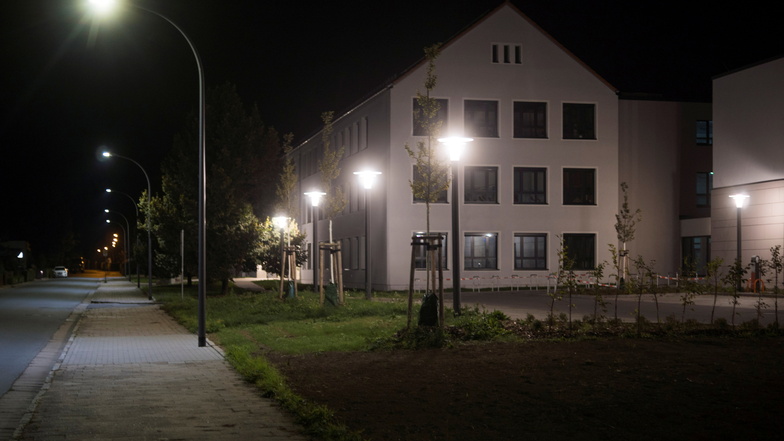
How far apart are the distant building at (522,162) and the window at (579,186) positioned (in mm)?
53

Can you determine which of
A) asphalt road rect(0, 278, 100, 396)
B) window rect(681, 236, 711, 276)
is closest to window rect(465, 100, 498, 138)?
window rect(681, 236, 711, 276)

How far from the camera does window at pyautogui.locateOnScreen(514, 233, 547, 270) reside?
42.2 m

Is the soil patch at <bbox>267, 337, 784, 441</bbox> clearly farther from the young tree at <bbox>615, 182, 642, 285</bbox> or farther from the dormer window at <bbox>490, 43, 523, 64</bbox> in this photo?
the dormer window at <bbox>490, 43, 523, 64</bbox>

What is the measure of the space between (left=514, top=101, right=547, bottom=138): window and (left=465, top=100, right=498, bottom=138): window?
3.95ft

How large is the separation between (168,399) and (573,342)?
7236mm

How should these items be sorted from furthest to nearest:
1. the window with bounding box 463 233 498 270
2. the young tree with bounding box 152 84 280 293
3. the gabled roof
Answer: the window with bounding box 463 233 498 270 → the gabled roof → the young tree with bounding box 152 84 280 293

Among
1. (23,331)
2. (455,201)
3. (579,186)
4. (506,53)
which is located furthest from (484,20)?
(23,331)

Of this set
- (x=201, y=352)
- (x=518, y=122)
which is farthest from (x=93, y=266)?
(x=201, y=352)

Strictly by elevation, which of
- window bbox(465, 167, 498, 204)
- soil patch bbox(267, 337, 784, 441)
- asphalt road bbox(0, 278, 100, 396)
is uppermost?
window bbox(465, 167, 498, 204)

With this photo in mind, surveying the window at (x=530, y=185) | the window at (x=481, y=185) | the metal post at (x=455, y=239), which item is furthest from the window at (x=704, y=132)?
Answer: the metal post at (x=455, y=239)

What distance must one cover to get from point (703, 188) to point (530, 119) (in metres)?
11.3

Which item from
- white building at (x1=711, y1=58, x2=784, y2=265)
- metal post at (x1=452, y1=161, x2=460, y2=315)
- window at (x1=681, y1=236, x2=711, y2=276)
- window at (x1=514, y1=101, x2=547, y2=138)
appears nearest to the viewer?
metal post at (x1=452, y1=161, x2=460, y2=315)

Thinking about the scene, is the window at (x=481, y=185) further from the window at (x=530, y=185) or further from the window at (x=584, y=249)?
the window at (x=584, y=249)

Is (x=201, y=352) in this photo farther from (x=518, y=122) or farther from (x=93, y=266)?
(x=93, y=266)
